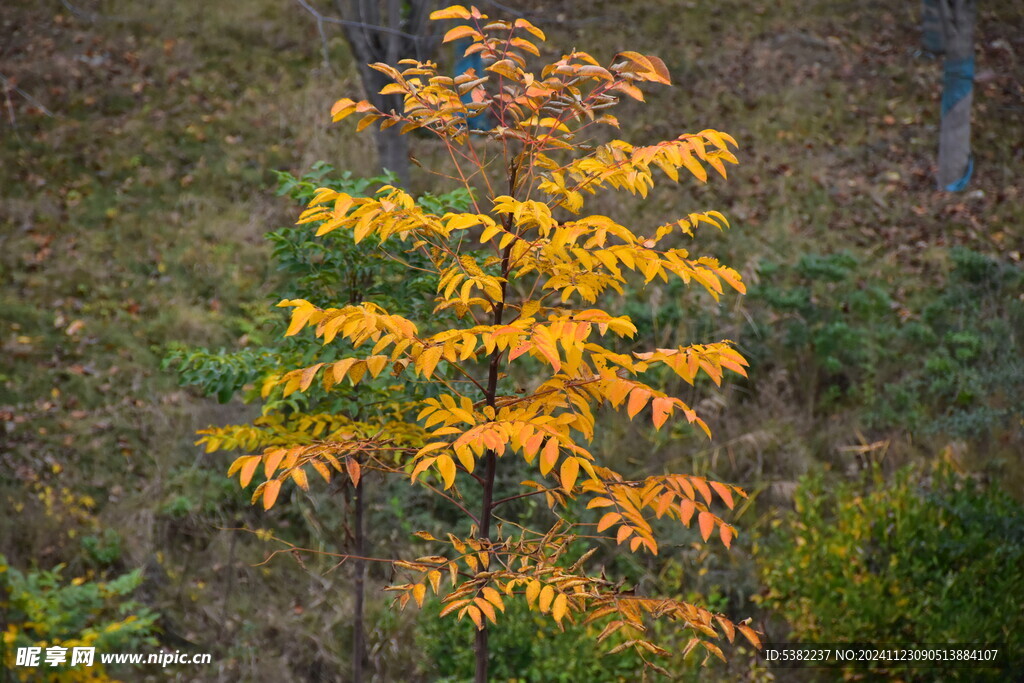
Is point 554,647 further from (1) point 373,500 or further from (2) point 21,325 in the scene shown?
(2) point 21,325

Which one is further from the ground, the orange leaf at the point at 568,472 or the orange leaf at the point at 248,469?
the orange leaf at the point at 248,469

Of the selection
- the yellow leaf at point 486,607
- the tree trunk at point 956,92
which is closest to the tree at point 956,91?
the tree trunk at point 956,92

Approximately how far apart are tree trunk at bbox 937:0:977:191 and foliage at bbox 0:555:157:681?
9067mm

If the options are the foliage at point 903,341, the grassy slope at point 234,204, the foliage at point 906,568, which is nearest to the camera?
the foliage at point 906,568

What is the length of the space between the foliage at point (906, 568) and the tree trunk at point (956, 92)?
17.3ft

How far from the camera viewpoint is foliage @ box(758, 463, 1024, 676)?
4.25 m

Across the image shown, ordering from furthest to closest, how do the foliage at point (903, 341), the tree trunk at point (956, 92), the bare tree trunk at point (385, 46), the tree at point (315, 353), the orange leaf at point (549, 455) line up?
the tree trunk at point (956, 92), the foliage at point (903, 341), the bare tree trunk at point (385, 46), the tree at point (315, 353), the orange leaf at point (549, 455)

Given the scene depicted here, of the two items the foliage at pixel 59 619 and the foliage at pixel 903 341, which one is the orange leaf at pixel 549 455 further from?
the foliage at pixel 903 341

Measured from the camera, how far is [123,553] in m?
5.36

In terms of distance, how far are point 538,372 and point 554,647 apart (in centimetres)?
263

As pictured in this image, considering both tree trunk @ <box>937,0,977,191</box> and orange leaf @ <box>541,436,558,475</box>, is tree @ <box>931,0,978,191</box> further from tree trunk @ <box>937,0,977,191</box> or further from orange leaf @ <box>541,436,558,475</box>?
orange leaf @ <box>541,436,558,475</box>

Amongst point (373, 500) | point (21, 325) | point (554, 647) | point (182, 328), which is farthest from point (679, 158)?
point (21, 325)

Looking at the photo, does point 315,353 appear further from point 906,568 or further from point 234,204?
point 234,204

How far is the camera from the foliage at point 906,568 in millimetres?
4250
